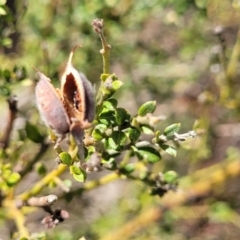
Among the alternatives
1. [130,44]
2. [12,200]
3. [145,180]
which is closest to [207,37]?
[130,44]

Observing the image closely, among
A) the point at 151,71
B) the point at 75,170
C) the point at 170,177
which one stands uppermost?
the point at 151,71

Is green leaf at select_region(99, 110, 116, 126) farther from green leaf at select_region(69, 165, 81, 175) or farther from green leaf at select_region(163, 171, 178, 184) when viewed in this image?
green leaf at select_region(163, 171, 178, 184)

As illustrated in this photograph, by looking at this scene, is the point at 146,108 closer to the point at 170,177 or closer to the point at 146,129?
the point at 146,129

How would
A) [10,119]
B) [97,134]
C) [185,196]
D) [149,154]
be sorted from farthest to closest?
1. [185,196]
2. [10,119]
3. [149,154]
4. [97,134]

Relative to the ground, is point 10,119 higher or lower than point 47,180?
higher

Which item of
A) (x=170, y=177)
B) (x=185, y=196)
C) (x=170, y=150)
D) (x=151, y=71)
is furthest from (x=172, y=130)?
(x=151, y=71)

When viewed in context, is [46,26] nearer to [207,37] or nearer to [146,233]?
[207,37]
